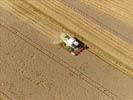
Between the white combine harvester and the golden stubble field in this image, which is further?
the white combine harvester

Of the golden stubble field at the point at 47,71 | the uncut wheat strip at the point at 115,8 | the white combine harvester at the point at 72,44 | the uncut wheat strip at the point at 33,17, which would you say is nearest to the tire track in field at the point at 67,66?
the golden stubble field at the point at 47,71

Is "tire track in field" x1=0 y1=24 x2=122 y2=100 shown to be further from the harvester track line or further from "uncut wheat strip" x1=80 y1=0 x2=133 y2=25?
"uncut wheat strip" x1=80 y1=0 x2=133 y2=25

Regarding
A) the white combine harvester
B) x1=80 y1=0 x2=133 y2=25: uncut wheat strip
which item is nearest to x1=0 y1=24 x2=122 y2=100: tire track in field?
the white combine harvester

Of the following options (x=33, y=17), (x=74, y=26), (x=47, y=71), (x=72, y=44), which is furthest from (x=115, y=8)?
(x=47, y=71)

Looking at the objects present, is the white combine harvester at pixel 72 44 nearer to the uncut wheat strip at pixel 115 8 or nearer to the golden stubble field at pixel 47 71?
the golden stubble field at pixel 47 71

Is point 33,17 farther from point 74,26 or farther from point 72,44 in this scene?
point 72,44

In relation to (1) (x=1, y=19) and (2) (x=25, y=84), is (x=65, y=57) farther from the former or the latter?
(1) (x=1, y=19)
